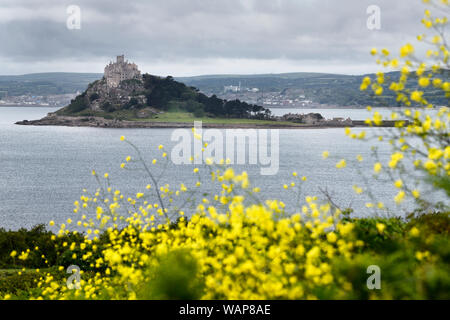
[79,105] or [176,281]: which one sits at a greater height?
[176,281]

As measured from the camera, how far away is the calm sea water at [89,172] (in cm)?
5916

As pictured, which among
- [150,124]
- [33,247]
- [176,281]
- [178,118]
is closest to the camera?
[176,281]

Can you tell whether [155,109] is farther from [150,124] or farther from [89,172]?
[89,172]

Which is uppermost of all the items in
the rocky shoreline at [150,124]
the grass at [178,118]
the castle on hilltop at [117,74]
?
the castle on hilltop at [117,74]

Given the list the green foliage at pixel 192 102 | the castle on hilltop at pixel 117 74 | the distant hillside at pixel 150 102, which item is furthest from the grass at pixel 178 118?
the castle on hilltop at pixel 117 74

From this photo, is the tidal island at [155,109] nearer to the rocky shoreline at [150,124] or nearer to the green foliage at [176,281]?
the rocky shoreline at [150,124]

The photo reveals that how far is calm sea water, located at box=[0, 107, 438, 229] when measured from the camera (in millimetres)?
59156

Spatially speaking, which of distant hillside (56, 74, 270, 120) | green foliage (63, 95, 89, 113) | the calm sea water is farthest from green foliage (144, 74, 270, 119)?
the calm sea water

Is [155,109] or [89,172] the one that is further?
[155,109]

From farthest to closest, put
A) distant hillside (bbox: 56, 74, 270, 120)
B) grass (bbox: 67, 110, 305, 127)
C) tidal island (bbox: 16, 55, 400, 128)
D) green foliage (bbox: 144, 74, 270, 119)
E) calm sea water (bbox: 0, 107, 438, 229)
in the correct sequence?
1. distant hillside (bbox: 56, 74, 270, 120)
2. green foliage (bbox: 144, 74, 270, 119)
3. tidal island (bbox: 16, 55, 400, 128)
4. grass (bbox: 67, 110, 305, 127)
5. calm sea water (bbox: 0, 107, 438, 229)

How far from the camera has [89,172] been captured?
8756cm

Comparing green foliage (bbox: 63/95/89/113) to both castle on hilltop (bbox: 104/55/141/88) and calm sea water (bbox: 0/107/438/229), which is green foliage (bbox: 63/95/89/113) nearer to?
castle on hilltop (bbox: 104/55/141/88)

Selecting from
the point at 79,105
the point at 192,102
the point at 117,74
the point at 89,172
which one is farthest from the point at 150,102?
the point at 89,172

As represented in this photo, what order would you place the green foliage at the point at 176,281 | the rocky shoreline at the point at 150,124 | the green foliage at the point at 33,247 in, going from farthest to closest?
1. the rocky shoreline at the point at 150,124
2. the green foliage at the point at 33,247
3. the green foliage at the point at 176,281
